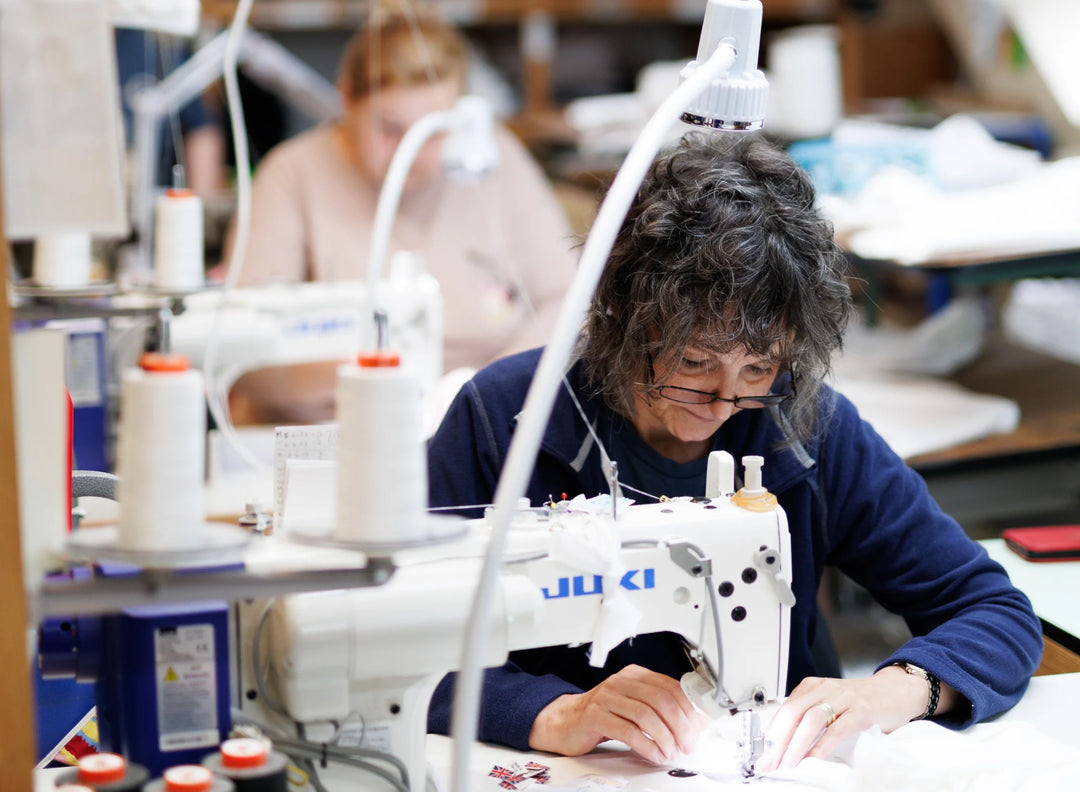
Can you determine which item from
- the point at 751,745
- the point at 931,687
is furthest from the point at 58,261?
the point at 931,687

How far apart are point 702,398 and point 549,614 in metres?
0.36

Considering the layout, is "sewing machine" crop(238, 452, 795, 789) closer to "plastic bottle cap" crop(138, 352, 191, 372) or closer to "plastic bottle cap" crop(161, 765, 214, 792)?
"plastic bottle cap" crop(161, 765, 214, 792)

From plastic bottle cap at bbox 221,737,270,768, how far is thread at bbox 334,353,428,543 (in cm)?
21

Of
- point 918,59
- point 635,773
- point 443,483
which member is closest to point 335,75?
point 918,59

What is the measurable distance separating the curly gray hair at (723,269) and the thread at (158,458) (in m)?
0.60

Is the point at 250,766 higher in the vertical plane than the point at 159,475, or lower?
lower

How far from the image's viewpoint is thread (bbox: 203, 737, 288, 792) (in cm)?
102

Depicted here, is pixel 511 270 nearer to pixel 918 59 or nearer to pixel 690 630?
pixel 690 630

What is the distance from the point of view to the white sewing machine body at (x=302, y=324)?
219 centimetres

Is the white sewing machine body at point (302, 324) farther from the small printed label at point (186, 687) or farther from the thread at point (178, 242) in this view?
the small printed label at point (186, 687)

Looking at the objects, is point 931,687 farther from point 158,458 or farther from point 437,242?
point 437,242

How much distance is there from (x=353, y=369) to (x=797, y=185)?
0.67 metres

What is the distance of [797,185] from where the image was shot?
144 cm

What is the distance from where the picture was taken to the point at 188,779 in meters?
1.00
